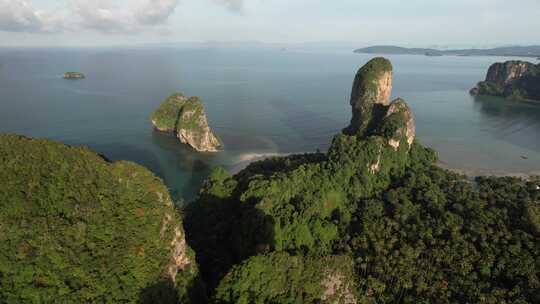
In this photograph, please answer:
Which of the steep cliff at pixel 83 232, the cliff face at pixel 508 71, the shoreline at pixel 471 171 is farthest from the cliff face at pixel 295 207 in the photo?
the cliff face at pixel 508 71

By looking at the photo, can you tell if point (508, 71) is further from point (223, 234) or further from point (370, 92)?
point (223, 234)

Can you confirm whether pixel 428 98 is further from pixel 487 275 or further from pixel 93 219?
pixel 93 219

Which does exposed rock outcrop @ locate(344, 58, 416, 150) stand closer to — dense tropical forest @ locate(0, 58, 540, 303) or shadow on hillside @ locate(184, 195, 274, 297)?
dense tropical forest @ locate(0, 58, 540, 303)

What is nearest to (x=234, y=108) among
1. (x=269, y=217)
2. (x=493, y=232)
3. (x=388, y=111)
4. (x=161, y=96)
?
(x=161, y=96)

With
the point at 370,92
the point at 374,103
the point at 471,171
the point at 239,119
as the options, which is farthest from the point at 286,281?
the point at 239,119

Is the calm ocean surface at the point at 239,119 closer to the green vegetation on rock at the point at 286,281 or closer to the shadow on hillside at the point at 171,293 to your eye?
the shadow on hillside at the point at 171,293

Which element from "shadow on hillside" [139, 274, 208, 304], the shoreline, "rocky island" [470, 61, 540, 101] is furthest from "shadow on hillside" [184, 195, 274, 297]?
"rocky island" [470, 61, 540, 101]
